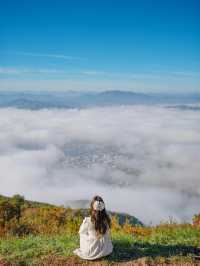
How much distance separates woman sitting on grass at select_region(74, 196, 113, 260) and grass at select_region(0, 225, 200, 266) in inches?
10.2

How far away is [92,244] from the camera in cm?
1302

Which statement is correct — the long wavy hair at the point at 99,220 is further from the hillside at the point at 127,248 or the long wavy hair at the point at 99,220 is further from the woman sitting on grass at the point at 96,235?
the hillside at the point at 127,248

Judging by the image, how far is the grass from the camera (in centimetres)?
1312

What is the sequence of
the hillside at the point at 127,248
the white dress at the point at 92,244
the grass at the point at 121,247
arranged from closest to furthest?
1. the hillside at the point at 127,248
2. the white dress at the point at 92,244
3. the grass at the point at 121,247

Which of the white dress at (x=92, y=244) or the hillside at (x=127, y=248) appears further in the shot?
the white dress at (x=92, y=244)

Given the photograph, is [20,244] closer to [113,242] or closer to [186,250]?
[113,242]

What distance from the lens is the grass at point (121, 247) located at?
13125 millimetres

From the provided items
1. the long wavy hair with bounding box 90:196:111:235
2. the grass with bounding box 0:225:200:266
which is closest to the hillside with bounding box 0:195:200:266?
the grass with bounding box 0:225:200:266

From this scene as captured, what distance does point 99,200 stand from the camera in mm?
12766

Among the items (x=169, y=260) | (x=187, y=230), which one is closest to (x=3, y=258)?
(x=169, y=260)

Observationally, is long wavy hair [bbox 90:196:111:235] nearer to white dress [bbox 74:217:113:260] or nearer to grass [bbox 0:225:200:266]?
white dress [bbox 74:217:113:260]

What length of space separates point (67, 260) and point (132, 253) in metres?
1.99

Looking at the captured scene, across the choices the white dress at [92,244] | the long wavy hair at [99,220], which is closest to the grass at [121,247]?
the white dress at [92,244]

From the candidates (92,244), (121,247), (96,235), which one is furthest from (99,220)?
(121,247)
